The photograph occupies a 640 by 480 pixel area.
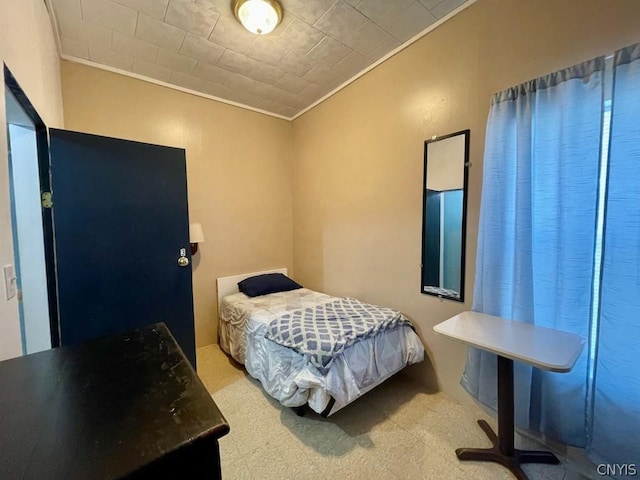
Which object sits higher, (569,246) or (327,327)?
(569,246)

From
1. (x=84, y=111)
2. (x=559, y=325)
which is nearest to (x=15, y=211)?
(x=84, y=111)

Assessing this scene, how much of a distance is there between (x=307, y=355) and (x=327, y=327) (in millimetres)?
279

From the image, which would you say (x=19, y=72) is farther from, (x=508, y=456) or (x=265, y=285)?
(x=508, y=456)

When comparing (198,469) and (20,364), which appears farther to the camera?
(20,364)

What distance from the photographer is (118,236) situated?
79.0 inches

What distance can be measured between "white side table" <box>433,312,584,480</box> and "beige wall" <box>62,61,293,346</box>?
2382mm

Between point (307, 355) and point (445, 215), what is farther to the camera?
point (445, 215)

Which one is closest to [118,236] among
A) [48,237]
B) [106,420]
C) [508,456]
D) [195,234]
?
[48,237]

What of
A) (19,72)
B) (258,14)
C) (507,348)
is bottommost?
(507,348)

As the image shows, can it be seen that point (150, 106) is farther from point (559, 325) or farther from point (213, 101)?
point (559, 325)

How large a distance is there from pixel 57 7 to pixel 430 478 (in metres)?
3.59

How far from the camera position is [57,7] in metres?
1.75

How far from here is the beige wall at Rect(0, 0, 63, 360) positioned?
942 mm

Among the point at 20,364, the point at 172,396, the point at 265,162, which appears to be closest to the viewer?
the point at 172,396
